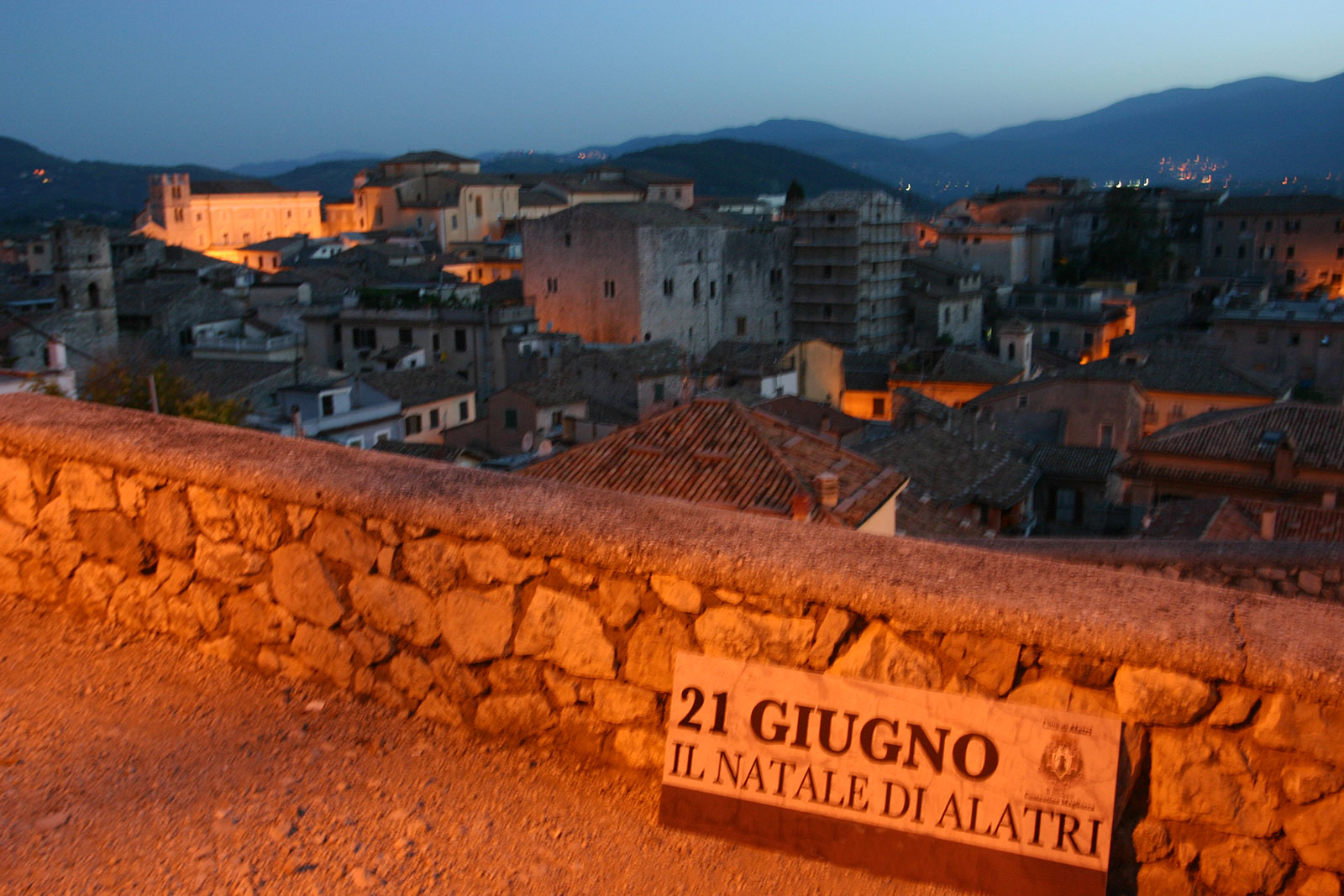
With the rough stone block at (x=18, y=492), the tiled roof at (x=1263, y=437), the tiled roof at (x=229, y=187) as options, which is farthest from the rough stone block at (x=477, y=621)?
the tiled roof at (x=229, y=187)

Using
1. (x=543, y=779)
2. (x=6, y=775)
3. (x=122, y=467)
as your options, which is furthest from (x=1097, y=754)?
(x=122, y=467)

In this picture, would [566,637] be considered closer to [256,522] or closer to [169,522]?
[256,522]

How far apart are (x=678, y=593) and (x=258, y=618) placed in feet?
4.66

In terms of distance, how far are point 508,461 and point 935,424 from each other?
908 cm

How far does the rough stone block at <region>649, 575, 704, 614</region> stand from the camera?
8.79 feet

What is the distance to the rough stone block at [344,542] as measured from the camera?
3135 mm

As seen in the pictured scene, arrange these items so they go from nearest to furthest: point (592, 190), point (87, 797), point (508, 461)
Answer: point (87, 797) < point (508, 461) < point (592, 190)

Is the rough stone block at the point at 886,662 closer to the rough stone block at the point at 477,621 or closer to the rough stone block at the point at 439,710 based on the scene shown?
the rough stone block at the point at 477,621

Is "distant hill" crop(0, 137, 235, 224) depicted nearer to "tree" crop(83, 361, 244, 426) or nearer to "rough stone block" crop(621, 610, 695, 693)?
"tree" crop(83, 361, 244, 426)

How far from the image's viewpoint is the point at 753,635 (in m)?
2.61

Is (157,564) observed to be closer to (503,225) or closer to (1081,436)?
(1081,436)

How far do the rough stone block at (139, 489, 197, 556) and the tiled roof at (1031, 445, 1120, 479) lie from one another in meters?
22.5

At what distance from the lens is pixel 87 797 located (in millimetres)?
2828

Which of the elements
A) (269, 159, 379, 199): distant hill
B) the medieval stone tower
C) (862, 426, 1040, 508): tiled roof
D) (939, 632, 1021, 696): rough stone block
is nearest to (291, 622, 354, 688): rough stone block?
(939, 632, 1021, 696): rough stone block
